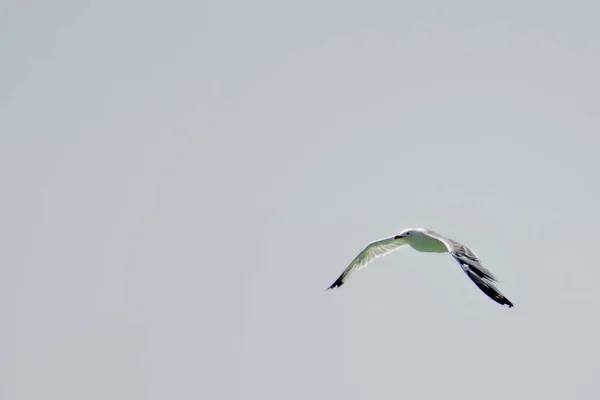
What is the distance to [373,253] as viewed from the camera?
148 ft

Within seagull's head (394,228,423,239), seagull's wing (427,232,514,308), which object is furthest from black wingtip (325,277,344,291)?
seagull's wing (427,232,514,308)

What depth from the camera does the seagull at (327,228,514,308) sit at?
31.0 meters

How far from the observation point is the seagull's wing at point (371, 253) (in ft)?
146

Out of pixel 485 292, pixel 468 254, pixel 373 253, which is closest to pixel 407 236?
pixel 373 253

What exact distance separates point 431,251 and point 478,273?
9691mm

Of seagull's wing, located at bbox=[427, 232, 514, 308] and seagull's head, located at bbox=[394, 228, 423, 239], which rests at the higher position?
seagull's head, located at bbox=[394, 228, 423, 239]

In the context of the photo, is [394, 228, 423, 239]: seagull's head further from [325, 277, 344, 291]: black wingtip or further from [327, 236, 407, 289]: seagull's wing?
[325, 277, 344, 291]: black wingtip

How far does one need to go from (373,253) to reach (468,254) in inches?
409

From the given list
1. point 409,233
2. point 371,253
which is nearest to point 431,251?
point 409,233

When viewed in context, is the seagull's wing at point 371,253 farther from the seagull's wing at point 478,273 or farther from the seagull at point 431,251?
the seagull's wing at point 478,273

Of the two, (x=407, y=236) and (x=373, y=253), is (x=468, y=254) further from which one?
(x=373, y=253)

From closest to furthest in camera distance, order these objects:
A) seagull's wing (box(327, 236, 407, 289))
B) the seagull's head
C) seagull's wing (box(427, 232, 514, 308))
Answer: seagull's wing (box(427, 232, 514, 308)) < the seagull's head < seagull's wing (box(327, 236, 407, 289))

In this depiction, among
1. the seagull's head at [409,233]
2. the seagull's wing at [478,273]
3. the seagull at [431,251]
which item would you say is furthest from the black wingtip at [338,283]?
the seagull's wing at [478,273]

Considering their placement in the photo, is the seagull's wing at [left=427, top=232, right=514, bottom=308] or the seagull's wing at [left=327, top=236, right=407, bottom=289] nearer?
the seagull's wing at [left=427, top=232, right=514, bottom=308]
